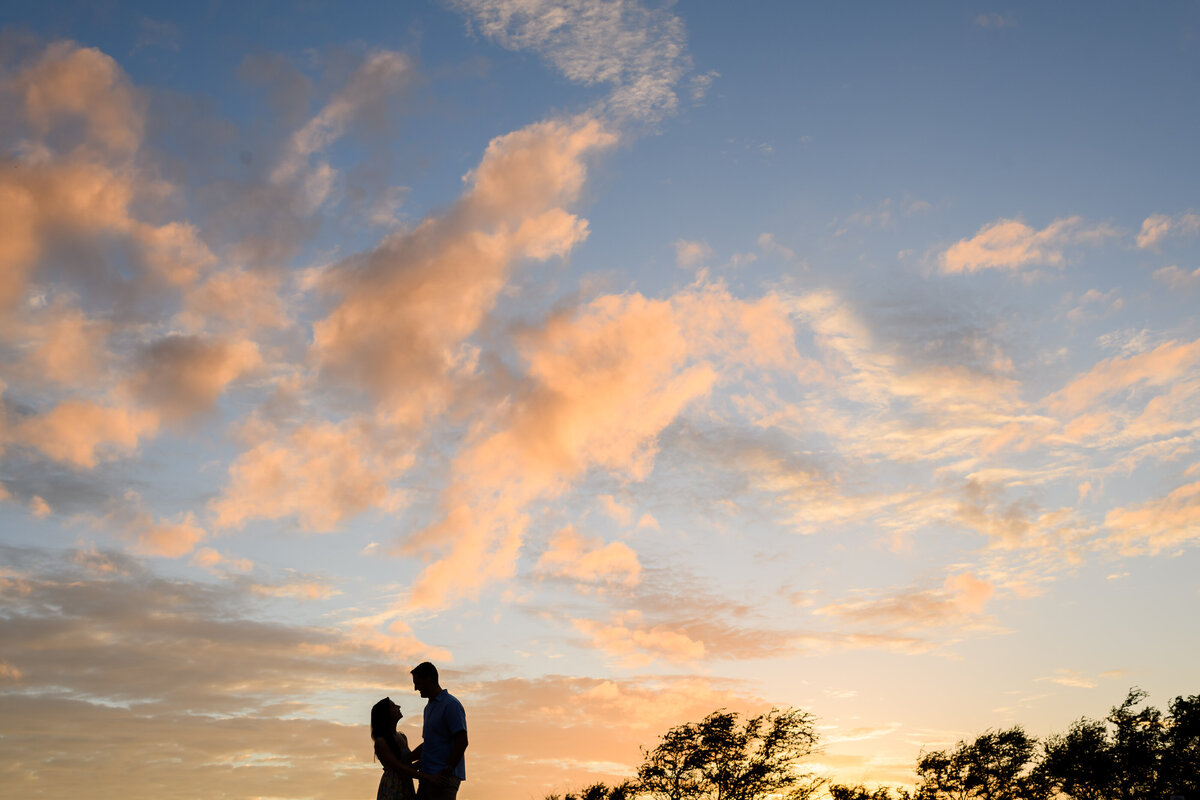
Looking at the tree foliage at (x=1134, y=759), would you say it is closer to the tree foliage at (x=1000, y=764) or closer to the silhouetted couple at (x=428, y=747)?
the tree foliage at (x=1000, y=764)

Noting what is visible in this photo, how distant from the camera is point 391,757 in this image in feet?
30.4

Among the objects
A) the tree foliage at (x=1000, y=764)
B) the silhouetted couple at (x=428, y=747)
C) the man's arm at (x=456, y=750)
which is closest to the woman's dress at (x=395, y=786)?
the silhouetted couple at (x=428, y=747)

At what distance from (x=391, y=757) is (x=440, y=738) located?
542 mm

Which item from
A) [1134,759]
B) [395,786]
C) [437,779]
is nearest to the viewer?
[437,779]

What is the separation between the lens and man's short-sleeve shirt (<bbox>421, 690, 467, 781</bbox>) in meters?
9.38

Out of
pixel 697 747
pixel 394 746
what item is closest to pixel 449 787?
pixel 394 746

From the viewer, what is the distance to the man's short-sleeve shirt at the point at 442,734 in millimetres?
9383

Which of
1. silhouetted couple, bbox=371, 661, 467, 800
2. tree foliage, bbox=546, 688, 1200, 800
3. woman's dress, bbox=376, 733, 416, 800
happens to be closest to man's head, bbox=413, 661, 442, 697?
silhouetted couple, bbox=371, 661, 467, 800

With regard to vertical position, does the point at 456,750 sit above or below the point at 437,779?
above

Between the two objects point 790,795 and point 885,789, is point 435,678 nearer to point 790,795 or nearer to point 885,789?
point 790,795

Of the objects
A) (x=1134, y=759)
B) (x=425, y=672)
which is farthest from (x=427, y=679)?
(x=1134, y=759)

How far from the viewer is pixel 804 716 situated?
66750mm

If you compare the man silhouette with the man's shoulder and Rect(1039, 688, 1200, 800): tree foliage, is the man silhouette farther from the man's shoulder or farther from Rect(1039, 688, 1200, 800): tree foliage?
Rect(1039, 688, 1200, 800): tree foliage

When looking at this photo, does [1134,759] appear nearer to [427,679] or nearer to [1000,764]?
[1000,764]
